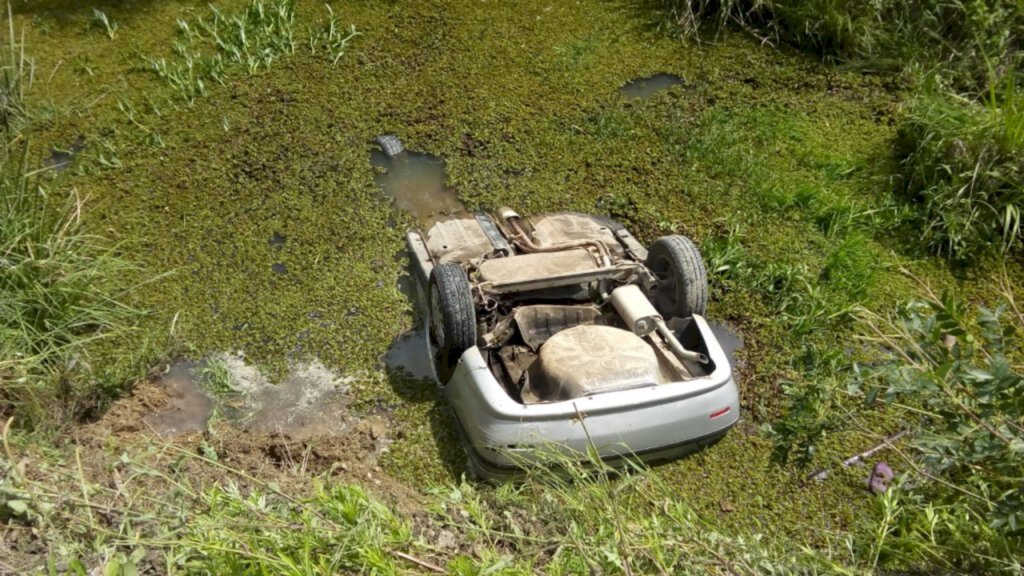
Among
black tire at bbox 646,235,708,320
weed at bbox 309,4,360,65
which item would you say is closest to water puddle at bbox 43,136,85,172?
weed at bbox 309,4,360,65

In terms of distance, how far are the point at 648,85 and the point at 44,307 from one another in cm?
429

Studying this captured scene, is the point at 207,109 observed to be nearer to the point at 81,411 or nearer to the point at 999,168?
the point at 81,411

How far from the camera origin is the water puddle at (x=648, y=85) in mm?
6305

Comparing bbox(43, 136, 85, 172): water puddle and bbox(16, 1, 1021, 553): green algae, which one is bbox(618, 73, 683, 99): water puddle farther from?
bbox(43, 136, 85, 172): water puddle

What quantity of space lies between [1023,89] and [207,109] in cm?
550

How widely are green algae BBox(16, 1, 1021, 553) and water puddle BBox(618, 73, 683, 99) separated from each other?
85 mm

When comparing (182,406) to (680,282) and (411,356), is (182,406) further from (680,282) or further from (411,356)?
(680,282)

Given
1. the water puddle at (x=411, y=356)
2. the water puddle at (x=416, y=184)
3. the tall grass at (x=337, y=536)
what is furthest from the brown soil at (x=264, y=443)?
the water puddle at (x=416, y=184)

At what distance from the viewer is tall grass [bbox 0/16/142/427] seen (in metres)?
3.79

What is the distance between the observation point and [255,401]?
4312 millimetres

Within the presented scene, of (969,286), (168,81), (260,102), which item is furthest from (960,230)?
(168,81)

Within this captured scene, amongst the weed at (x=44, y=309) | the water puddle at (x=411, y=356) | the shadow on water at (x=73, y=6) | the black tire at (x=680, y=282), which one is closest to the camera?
the weed at (x=44, y=309)

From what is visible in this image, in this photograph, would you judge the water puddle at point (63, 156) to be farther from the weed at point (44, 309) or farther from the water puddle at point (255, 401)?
the water puddle at point (255, 401)

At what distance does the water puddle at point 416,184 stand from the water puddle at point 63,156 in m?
1.99
